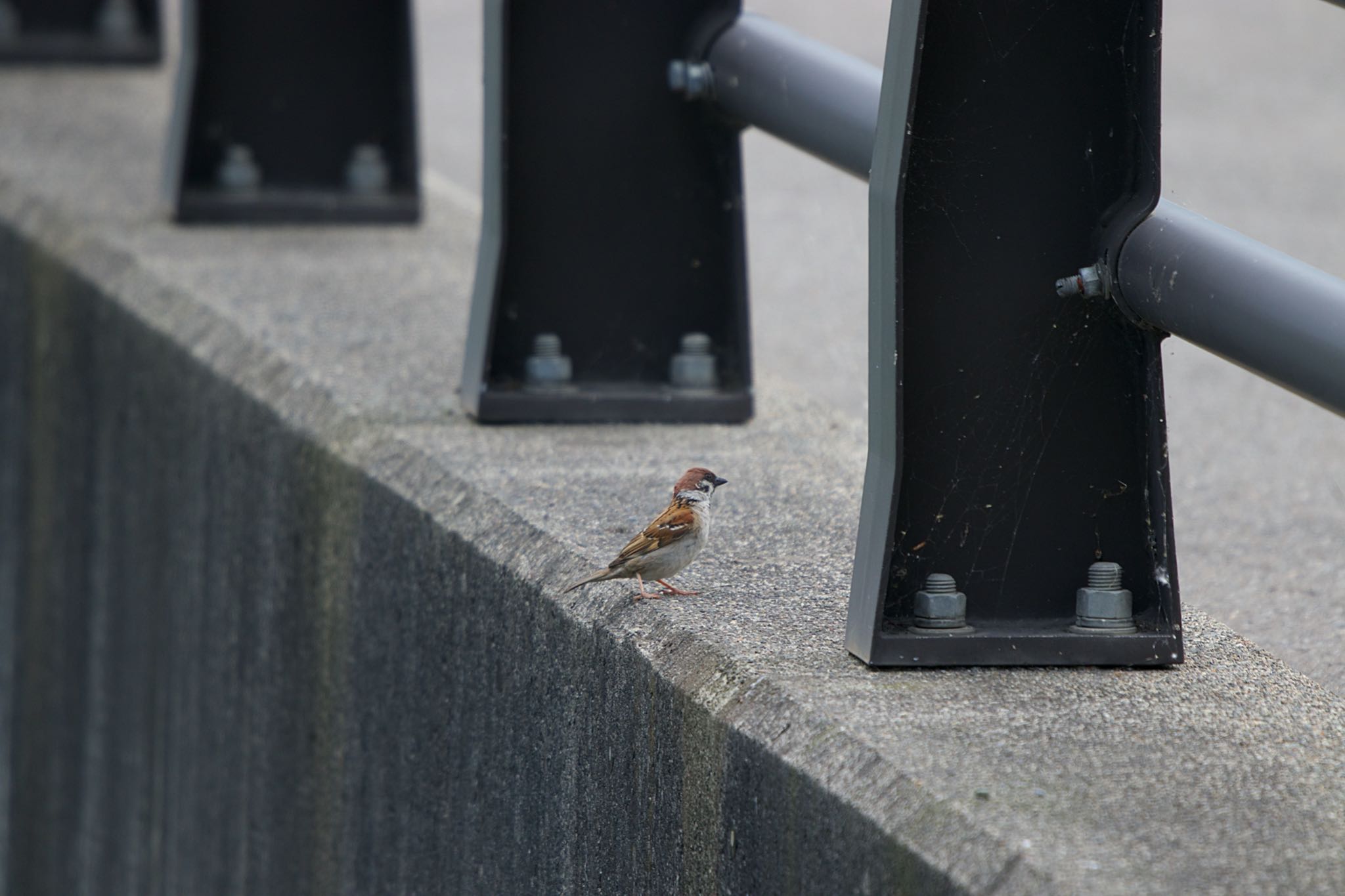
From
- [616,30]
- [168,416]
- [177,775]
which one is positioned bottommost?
[177,775]

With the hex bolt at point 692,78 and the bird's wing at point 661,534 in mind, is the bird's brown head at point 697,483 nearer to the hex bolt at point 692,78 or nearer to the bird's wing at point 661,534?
the bird's wing at point 661,534

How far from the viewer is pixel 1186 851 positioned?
1.99 meters

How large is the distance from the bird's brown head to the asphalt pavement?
2.70ft

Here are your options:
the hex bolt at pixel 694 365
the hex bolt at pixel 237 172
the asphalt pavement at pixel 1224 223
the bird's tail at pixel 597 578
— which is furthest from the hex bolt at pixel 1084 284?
the hex bolt at pixel 237 172

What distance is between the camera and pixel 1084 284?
8.30 feet

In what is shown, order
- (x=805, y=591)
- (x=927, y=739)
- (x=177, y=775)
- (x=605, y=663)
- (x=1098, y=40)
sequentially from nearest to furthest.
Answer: (x=927, y=739), (x=1098, y=40), (x=605, y=663), (x=805, y=591), (x=177, y=775)

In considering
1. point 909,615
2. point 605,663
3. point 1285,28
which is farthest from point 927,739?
point 1285,28

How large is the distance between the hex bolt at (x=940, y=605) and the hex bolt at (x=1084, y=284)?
1.35 feet

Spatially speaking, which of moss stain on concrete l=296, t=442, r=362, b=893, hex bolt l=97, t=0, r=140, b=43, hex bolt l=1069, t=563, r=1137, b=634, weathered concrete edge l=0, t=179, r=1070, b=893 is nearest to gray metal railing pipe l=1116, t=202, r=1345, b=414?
hex bolt l=1069, t=563, r=1137, b=634

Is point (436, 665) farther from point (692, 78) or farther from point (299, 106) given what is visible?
point (299, 106)

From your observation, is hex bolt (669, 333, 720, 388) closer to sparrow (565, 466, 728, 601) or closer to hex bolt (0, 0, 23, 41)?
sparrow (565, 466, 728, 601)

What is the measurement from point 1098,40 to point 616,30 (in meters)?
1.54

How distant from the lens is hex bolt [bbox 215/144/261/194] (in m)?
5.82

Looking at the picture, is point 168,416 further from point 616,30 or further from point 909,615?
point 909,615
